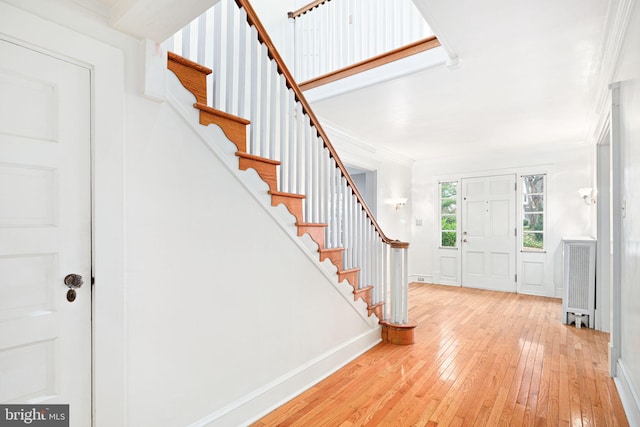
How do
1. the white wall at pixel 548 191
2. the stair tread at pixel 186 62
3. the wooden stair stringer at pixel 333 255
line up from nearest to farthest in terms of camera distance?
the stair tread at pixel 186 62
the wooden stair stringer at pixel 333 255
the white wall at pixel 548 191

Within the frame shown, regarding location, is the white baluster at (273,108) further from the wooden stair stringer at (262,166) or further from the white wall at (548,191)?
the white wall at (548,191)

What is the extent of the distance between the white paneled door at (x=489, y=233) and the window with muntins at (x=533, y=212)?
0.56 ft

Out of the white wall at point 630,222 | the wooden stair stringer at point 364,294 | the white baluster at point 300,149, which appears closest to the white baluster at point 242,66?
the white baluster at point 300,149

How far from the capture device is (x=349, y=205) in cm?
289

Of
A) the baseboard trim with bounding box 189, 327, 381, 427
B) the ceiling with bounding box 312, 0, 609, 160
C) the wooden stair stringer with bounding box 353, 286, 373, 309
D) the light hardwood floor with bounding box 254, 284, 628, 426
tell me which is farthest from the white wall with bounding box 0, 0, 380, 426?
the ceiling with bounding box 312, 0, 609, 160

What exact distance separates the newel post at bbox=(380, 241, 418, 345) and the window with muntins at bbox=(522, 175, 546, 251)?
3.63 meters

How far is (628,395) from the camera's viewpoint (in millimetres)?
2055

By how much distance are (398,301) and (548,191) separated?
395 cm

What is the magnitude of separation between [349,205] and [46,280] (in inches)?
84.8

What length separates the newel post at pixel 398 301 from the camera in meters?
3.25

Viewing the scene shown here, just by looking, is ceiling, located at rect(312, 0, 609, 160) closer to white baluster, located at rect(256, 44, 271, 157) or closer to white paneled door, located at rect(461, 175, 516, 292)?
white paneled door, located at rect(461, 175, 516, 292)

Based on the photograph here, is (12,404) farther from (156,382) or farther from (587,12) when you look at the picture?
(587,12)

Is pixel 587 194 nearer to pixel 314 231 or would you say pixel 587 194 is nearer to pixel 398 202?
pixel 398 202

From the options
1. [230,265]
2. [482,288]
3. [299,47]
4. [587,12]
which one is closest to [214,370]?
[230,265]
